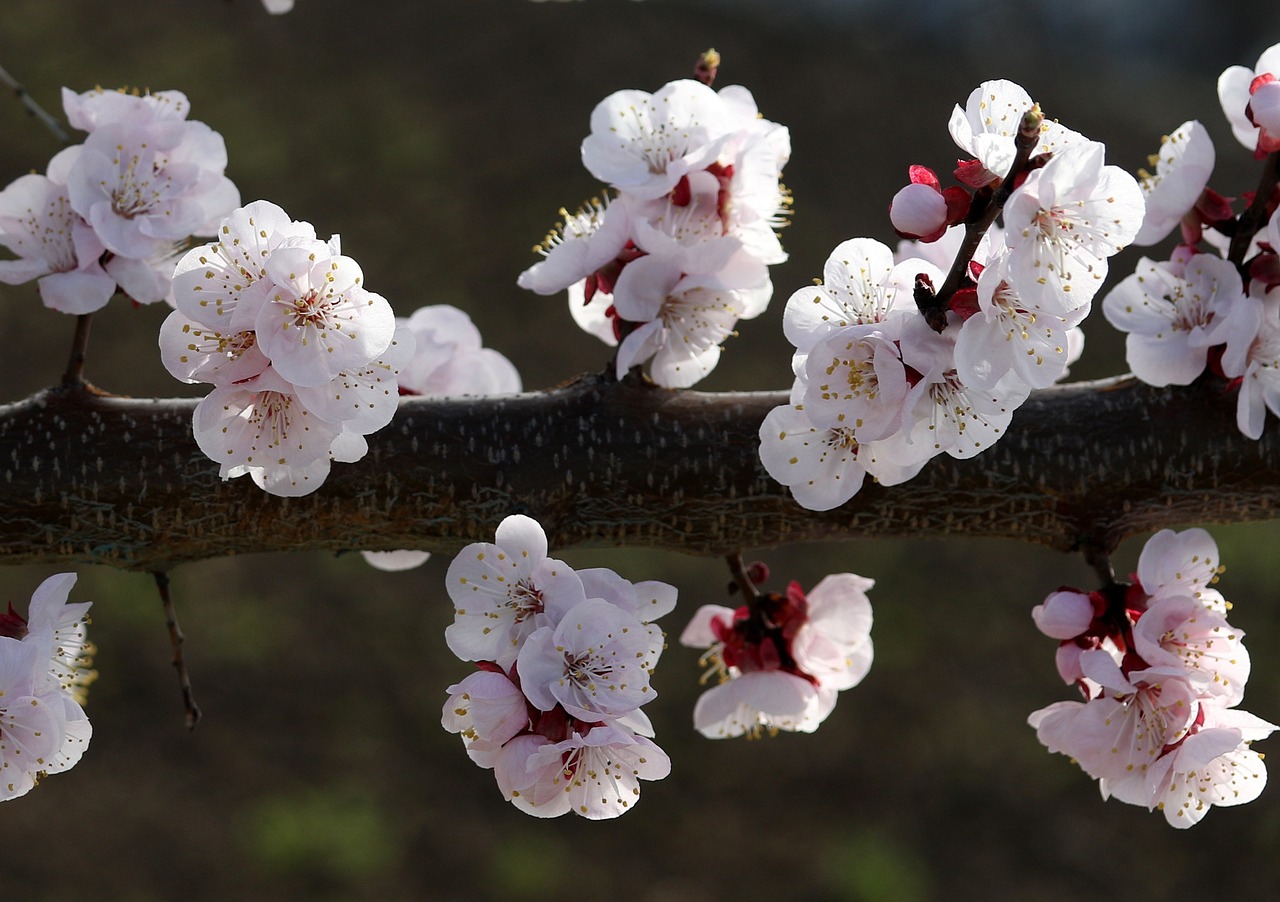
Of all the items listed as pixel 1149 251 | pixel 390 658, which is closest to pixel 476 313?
pixel 390 658

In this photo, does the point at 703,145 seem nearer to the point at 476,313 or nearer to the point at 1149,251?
the point at 476,313

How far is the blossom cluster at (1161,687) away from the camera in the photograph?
1234mm

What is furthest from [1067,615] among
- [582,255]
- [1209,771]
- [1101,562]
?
[582,255]

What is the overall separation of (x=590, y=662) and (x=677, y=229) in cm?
59

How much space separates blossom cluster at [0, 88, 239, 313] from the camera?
137 centimetres

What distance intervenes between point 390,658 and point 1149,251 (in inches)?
219

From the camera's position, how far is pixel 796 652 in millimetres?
1602

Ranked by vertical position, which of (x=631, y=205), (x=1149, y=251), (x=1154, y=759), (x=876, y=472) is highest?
(x=1149, y=251)

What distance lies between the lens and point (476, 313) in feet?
21.3

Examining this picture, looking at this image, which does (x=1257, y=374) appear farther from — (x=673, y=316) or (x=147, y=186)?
(x=147, y=186)

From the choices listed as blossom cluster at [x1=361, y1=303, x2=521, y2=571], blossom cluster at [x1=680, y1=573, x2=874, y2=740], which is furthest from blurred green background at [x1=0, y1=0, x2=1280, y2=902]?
blossom cluster at [x1=680, y1=573, x2=874, y2=740]

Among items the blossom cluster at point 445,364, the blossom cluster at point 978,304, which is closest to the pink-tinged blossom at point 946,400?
the blossom cluster at point 978,304

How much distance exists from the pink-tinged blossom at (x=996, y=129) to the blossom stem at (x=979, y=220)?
0.02 metres

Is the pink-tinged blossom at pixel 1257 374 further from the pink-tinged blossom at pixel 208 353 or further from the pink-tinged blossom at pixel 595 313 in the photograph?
the pink-tinged blossom at pixel 208 353
